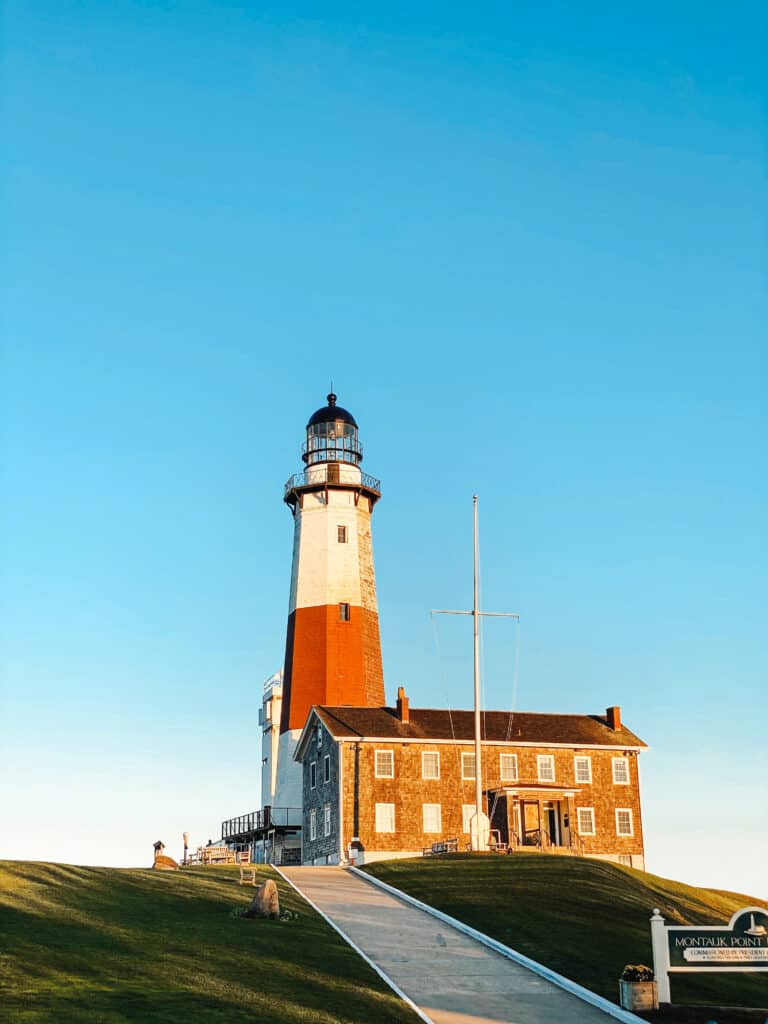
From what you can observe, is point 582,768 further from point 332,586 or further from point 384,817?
point 332,586

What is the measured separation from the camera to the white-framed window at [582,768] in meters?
54.9

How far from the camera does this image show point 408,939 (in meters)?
28.0

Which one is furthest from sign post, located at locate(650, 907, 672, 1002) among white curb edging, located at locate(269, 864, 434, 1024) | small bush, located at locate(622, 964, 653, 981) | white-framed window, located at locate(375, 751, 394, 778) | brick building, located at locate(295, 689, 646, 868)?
white-framed window, located at locate(375, 751, 394, 778)

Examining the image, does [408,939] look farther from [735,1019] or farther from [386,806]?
[386,806]

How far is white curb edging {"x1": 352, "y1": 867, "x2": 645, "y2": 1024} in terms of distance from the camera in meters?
21.5

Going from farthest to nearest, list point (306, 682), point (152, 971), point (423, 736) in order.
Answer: point (306, 682) → point (423, 736) → point (152, 971)

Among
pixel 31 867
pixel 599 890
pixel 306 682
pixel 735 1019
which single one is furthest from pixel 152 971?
pixel 306 682

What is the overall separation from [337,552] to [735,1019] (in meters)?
45.3

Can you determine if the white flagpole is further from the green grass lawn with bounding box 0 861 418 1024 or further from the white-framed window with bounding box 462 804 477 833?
the green grass lawn with bounding box 0 861 418 1024

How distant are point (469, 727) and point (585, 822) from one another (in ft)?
21.5

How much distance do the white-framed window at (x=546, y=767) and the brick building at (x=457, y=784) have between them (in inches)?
1.8

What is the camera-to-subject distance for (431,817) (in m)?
52.5

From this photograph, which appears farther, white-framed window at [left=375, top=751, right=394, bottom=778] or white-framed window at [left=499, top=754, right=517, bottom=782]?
Answer: white-framed window at [left=499, top=754, right=517, bottom=782]

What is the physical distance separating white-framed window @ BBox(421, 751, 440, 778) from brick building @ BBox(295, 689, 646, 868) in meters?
0.04
